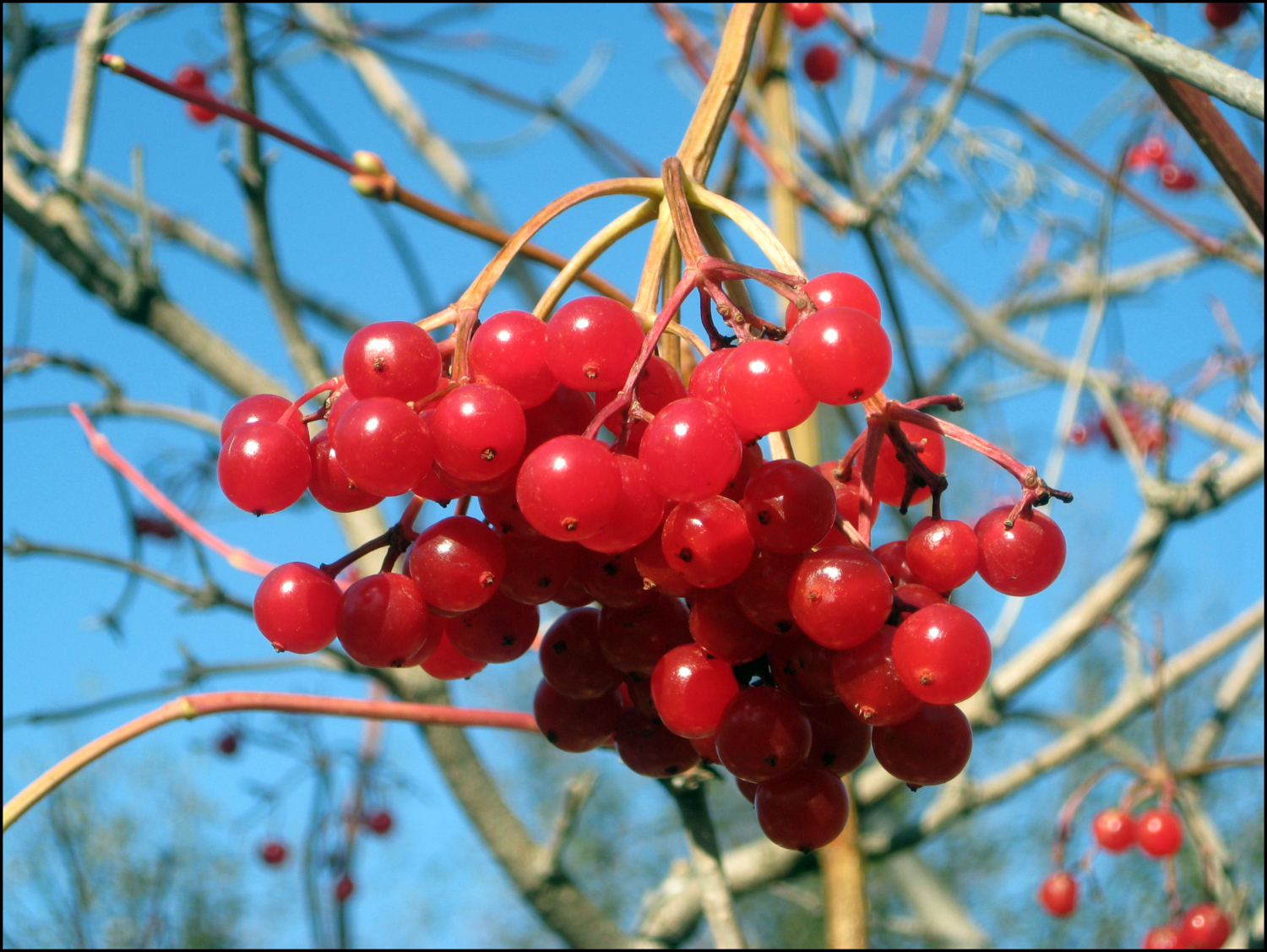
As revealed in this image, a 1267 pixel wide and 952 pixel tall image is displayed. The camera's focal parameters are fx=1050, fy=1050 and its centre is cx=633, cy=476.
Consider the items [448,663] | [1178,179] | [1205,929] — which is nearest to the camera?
[448,663]

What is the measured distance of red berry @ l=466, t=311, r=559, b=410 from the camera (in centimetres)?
56

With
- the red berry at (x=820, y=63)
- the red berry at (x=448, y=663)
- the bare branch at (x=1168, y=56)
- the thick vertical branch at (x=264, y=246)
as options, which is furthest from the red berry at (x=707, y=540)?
the red berry at (x=820, y=63)

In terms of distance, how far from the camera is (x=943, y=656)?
0.52 meters

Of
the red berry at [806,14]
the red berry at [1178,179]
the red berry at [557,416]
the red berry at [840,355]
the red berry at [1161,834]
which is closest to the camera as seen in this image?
the red berry at [840,355]

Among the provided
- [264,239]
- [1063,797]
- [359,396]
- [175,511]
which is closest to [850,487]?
[359,396]

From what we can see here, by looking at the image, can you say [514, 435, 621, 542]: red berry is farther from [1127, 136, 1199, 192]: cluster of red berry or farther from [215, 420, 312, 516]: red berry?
[1127, 136, 1199, 192]: cluster of red berry

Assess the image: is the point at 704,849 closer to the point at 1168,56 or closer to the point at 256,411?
the point at 256,411

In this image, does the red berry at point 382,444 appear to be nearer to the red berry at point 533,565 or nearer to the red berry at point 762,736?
the red berry at point 533,565

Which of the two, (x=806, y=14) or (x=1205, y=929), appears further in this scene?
(x=806, y=14)

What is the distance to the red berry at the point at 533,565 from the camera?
0.61 m

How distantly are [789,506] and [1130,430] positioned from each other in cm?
245

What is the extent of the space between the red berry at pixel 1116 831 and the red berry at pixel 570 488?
2040mm

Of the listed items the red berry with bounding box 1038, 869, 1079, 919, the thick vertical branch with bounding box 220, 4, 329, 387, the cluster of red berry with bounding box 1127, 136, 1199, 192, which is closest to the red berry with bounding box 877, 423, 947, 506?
the thick vertical branch with bounding box 220, 4, 329, 387

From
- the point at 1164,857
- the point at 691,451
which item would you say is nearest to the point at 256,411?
the point at 691,451
